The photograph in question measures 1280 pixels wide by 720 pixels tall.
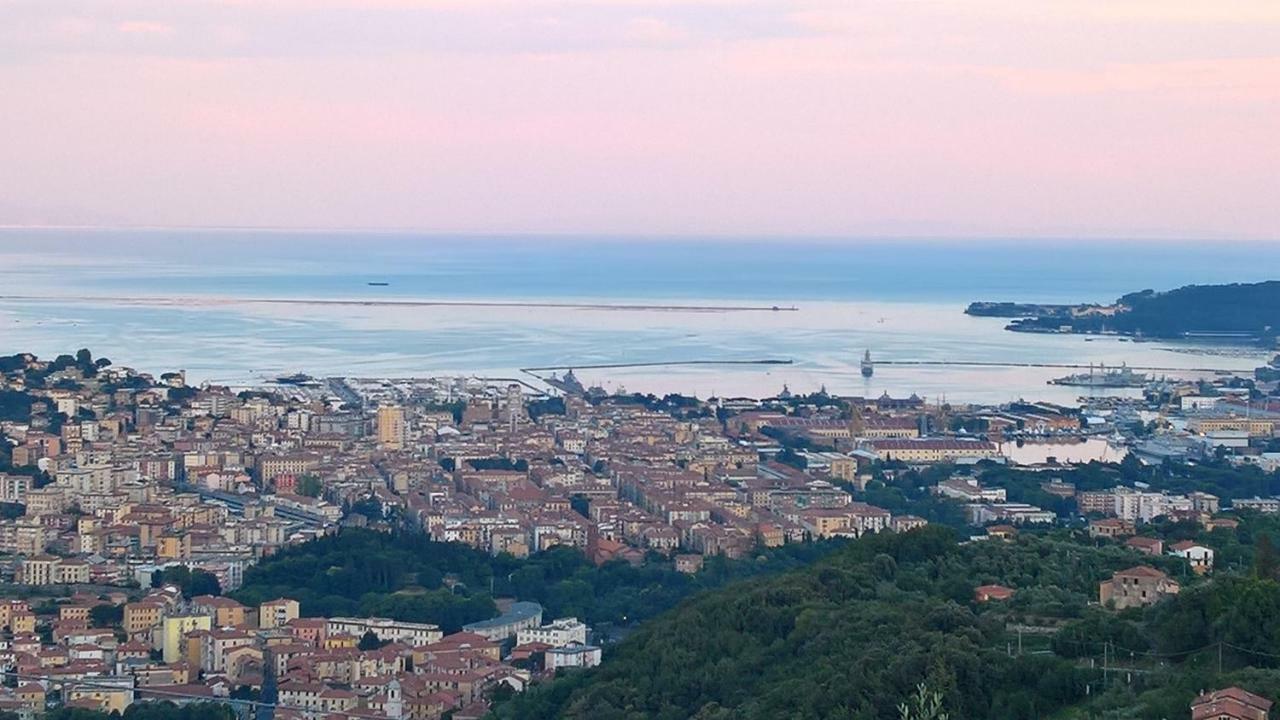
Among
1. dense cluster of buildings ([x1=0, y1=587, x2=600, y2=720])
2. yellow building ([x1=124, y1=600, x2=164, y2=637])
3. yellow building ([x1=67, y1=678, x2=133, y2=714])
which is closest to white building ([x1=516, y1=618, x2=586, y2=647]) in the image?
dense cluster of buildings ([x1=0, y1=587, x2=600, y2=720])

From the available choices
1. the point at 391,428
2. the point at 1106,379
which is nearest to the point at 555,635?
the point at 391,428

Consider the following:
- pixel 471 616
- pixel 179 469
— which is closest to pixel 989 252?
pixel 179 469

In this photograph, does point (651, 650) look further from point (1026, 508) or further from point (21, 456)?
point (21, 456)

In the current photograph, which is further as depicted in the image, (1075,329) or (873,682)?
(1075,329)

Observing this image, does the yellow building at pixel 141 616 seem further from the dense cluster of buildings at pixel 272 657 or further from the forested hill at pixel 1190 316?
the forested hill at pixel 1190 316

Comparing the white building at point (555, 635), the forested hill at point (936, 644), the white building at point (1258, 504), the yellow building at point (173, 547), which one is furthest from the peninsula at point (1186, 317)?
the forested hill at point (936, 644)

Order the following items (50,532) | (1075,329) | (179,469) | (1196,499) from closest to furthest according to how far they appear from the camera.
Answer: (50,532)
(1196,499)
(179,469)
(1075,329)
